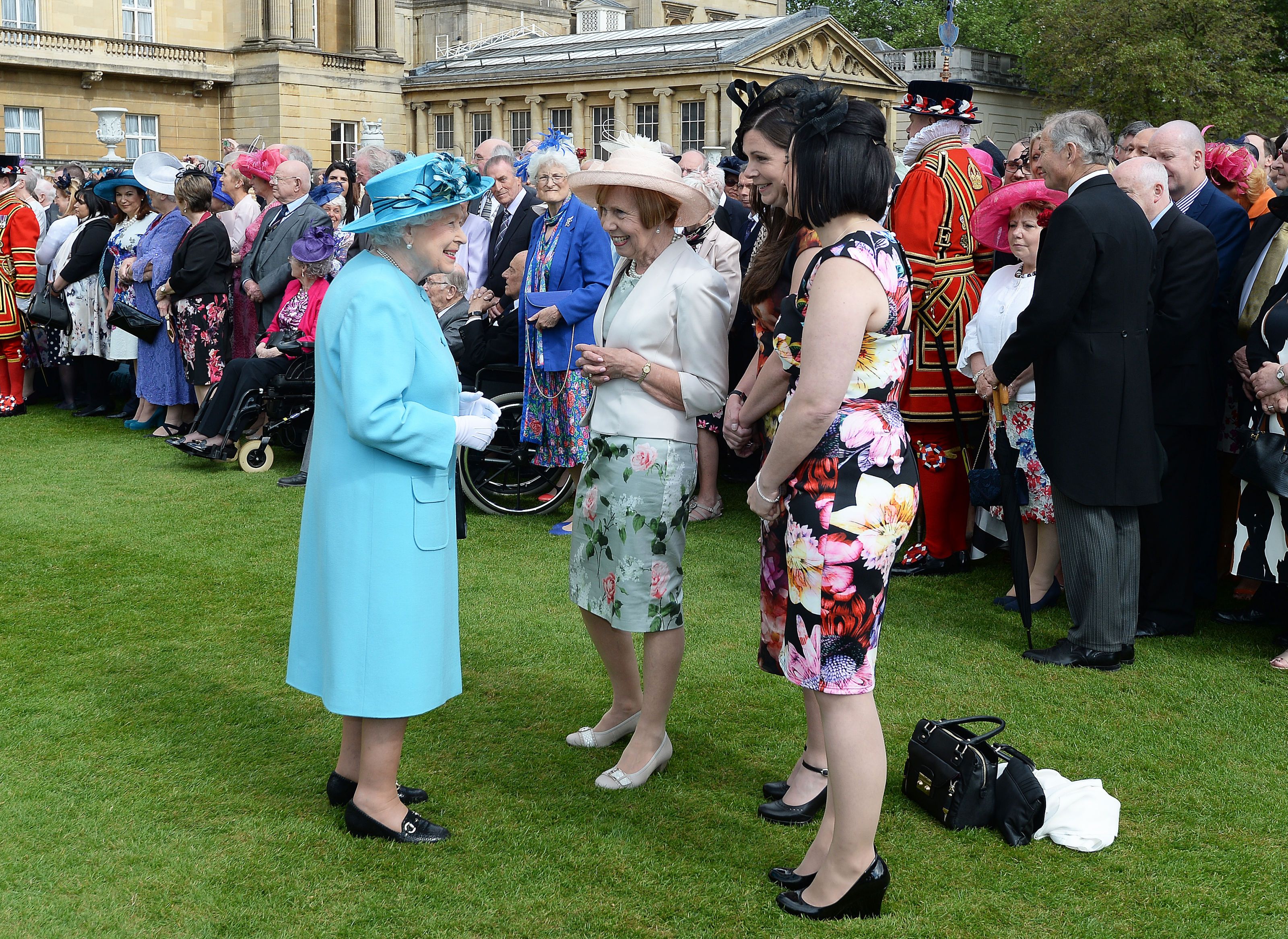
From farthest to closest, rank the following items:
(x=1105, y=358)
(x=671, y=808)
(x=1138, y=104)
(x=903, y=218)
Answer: (x=1138, y=104)
(x=903, y=218)
(x=1105, y=358)
(x=671, y=808)

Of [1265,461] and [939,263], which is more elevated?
[939,263]

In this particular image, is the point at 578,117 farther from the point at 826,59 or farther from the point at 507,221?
the point at 507,221

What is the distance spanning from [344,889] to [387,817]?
280 millimetres

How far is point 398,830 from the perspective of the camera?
139 inches

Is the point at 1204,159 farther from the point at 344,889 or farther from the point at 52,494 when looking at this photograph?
the point at 52,494

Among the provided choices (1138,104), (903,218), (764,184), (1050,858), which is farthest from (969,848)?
(1138,104)

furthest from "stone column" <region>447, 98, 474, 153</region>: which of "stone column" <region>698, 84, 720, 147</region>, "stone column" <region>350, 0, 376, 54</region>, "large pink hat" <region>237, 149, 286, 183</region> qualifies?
"large pink hat" <region>237, 149, 286, 183</region>

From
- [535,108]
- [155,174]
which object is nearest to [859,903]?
[155,174]

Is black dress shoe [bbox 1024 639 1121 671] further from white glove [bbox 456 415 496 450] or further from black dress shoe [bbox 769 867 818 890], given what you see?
white glove [bbox 456 415 496 450]

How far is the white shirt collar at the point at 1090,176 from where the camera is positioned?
16.1ft

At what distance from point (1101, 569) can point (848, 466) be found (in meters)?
2.49

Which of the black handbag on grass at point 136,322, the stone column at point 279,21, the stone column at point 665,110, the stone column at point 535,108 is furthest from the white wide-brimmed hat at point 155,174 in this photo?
the stone column at point 279,21

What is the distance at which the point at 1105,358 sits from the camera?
4.89 m

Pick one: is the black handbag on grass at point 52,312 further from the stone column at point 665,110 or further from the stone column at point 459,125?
the stone column at point 459,125
